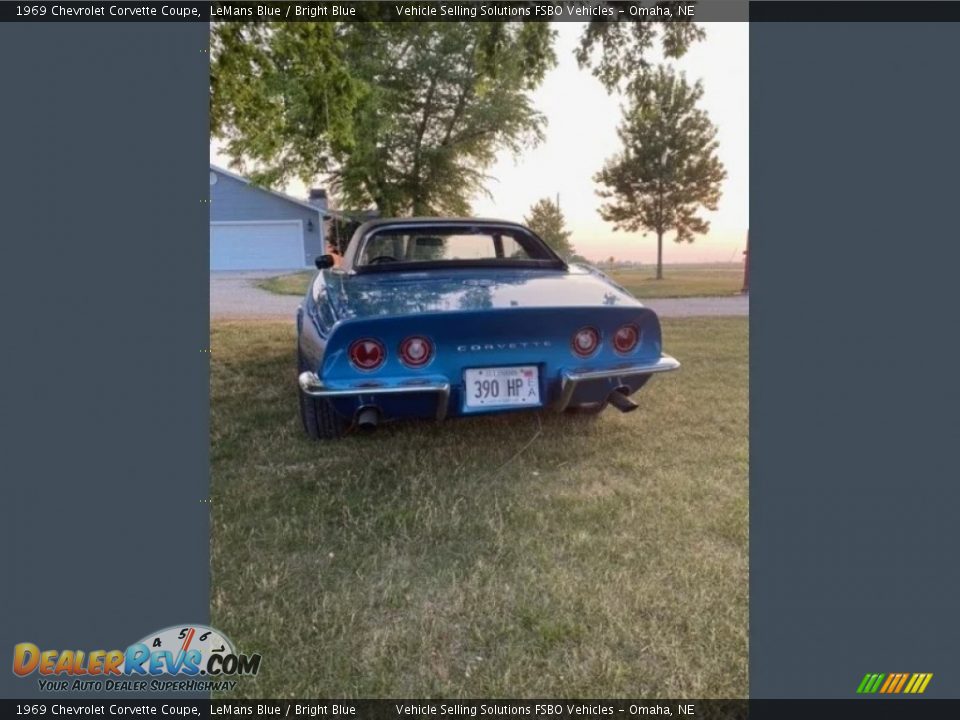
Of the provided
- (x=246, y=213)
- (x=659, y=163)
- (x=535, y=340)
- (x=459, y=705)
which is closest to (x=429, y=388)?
(x=535, y=340)

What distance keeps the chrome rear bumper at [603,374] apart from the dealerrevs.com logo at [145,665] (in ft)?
4.49

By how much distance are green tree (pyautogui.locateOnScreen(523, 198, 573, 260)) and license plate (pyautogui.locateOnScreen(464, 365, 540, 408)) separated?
30.0 inches

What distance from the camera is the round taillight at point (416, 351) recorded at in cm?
187

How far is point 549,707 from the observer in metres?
1.15

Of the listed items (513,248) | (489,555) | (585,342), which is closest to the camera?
(489,555)

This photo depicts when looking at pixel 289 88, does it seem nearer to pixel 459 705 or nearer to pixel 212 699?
pixel 212 699

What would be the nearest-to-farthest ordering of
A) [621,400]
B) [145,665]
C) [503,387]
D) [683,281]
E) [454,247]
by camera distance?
[145,665]
[503,387]
[621,400]
[683,281]
[454,247]

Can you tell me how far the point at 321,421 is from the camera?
96.1 inches

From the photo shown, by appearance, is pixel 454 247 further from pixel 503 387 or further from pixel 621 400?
pixel 621 400
